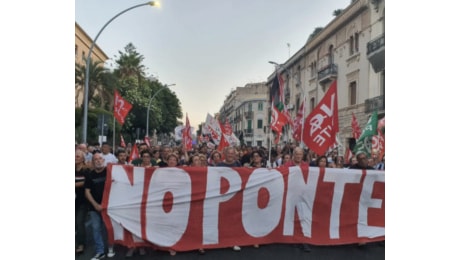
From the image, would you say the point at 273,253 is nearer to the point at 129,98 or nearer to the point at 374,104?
the point at 374,104

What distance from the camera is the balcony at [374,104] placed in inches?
→ 832

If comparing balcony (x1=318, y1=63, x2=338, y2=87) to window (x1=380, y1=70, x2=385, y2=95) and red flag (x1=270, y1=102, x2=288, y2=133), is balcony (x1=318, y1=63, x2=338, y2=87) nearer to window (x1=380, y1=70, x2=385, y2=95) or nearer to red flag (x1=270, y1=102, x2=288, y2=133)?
window (x1=380, y1=70, x2=385, y2=95)

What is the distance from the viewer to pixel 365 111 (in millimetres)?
23172

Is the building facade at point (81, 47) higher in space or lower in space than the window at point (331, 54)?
lower

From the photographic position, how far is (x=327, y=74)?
29250 mm

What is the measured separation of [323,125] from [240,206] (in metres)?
2.15

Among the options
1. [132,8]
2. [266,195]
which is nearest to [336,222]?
[266,195]

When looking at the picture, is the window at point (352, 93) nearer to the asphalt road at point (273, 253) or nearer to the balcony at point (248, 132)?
the asphalt road at point (273, 253)

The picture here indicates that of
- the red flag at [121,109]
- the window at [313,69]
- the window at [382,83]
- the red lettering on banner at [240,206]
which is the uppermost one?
the window at [313,69]

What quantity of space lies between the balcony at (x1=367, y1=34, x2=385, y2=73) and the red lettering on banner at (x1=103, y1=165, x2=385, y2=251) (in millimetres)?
17249

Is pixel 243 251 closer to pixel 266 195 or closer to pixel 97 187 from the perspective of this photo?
pixel 266 195

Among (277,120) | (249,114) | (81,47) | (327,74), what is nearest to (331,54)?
(327,74)

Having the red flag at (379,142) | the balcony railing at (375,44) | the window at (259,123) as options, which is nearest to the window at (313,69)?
the balcony railing at (375,44)

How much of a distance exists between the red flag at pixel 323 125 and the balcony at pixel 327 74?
22.6 metres
